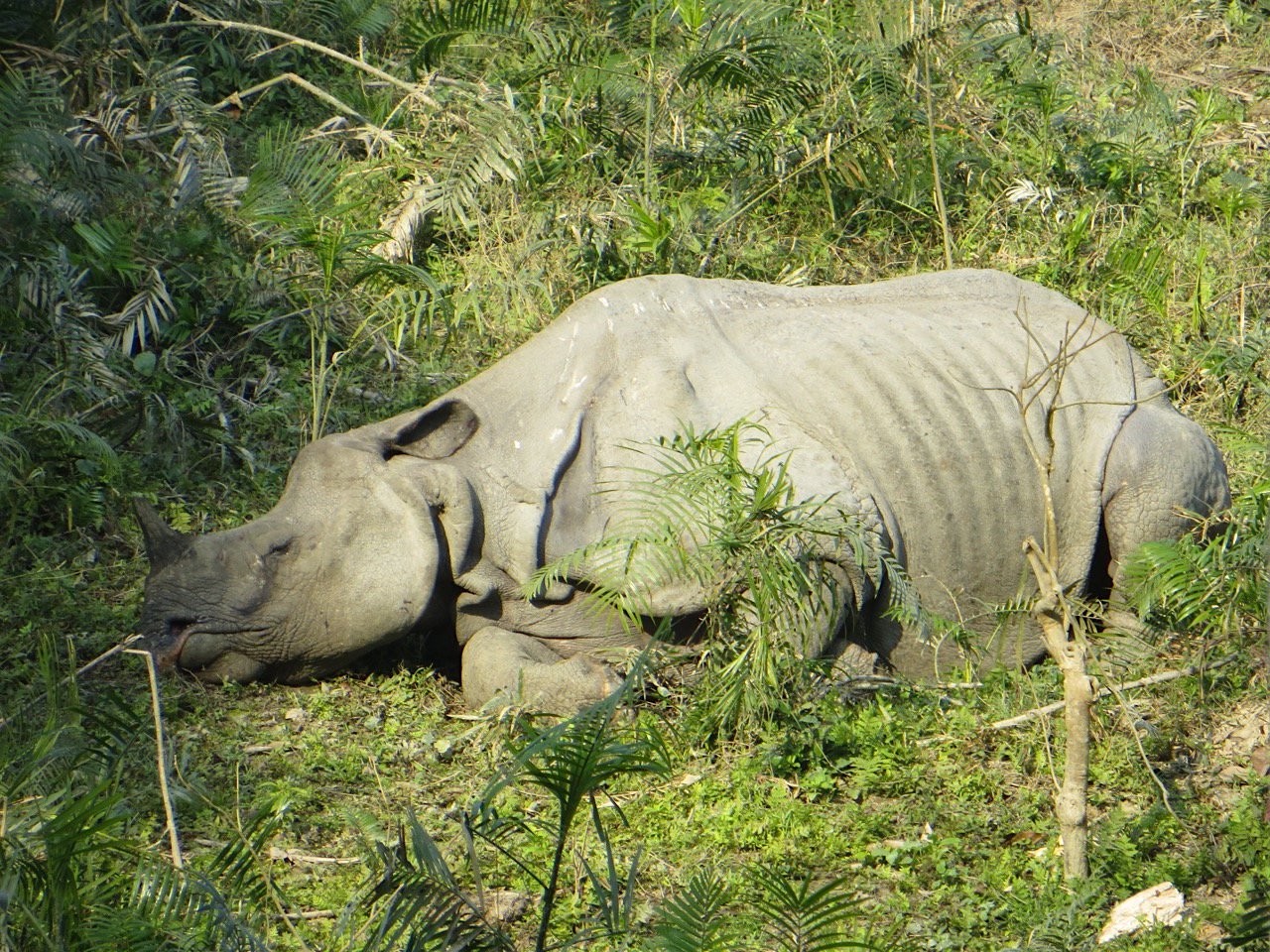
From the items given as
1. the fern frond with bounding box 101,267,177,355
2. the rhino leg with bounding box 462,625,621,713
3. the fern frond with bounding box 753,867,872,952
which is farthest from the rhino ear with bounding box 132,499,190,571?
the fern frond with bounding box 753,867,872,952

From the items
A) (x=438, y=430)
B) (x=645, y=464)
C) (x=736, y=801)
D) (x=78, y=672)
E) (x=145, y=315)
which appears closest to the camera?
Answer: (x=736, y=801)

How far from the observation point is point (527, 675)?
5.04 metres

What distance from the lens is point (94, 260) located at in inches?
266

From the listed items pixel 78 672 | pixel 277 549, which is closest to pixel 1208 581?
pixel 277 549

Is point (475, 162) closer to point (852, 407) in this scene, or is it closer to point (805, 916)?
point (852, 407)

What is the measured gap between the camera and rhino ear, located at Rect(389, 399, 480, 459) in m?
5.38

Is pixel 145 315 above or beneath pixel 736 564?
beneath

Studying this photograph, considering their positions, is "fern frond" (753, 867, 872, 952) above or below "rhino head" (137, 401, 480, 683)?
above

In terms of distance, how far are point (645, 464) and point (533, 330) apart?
196 centimetres

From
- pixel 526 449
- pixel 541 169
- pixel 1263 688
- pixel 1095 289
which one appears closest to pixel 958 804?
pixel 1263 688

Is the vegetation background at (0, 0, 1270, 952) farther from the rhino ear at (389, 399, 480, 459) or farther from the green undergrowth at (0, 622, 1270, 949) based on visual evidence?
the rhino ear at (389, 399, 480, 459)

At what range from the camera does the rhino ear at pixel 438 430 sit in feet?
17.6

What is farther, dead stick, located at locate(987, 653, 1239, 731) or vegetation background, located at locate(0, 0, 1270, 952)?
dead stick, located at locate(987, 653, 1239, 731)

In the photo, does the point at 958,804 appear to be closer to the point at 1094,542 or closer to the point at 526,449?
the point at 1094,542
